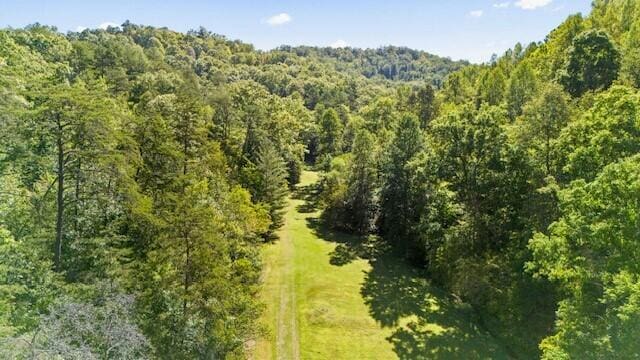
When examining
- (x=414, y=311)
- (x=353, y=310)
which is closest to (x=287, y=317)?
(x=353, y=310)

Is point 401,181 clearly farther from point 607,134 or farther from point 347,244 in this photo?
point 607,134

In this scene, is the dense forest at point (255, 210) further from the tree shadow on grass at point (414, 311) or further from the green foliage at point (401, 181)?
the tree shadow on grass at point (414, 311)

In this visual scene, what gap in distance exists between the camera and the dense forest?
1798 centimetres

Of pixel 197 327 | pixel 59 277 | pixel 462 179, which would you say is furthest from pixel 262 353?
pixel 462 179

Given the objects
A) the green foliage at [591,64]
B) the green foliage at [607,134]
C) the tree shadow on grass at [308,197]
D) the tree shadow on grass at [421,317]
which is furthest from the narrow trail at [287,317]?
the green foliage at [591,64]

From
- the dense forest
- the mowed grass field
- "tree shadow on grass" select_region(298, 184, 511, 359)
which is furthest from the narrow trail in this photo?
"tree shadow on grass" select_region(298, 184, 511, 359)

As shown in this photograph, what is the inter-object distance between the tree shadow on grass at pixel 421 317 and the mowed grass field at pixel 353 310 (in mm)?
68

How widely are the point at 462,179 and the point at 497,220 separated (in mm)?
4221

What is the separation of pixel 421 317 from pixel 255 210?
646 inches

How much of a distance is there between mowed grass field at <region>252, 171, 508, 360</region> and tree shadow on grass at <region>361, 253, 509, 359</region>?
Result: 0.07m

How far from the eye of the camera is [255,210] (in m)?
39.6

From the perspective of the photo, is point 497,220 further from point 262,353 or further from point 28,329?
point 28,329

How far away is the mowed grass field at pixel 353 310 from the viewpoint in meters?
31.0

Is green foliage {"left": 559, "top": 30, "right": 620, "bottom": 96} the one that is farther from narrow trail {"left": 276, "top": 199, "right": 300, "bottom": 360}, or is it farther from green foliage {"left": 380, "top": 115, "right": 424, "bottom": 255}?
narrow trail {"left": 276, "top": 199, "right": 300, "bottom": 360}
